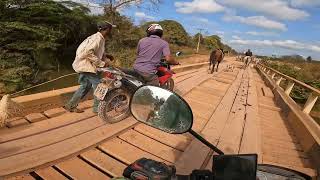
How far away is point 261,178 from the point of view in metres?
2.06

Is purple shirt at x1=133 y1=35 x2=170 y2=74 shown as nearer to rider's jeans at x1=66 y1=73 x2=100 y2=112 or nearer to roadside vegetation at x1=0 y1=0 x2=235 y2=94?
rider's jeans at x1=66 y1=73 x2=100 y2=112

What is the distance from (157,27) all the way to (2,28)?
10.4 m

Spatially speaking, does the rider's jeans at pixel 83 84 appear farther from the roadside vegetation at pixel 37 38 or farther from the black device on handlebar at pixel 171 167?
the roadside vegetation at pixel 37 38

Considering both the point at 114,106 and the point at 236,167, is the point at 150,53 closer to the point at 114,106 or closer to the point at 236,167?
the point at 114,106

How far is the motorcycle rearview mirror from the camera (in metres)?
1.88

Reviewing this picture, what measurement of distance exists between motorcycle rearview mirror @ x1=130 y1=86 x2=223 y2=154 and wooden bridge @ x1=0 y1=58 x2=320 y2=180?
1949 mm

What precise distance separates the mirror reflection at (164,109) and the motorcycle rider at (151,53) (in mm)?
3970

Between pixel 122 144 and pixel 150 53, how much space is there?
6.38ft

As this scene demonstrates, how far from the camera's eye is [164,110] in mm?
1948

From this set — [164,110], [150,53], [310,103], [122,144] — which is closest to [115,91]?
[150,53]

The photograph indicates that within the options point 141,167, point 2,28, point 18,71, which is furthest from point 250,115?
point 2,28

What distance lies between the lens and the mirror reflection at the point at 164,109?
1.88m

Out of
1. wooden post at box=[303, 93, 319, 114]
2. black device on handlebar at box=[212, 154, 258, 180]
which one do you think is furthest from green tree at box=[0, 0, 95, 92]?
black device on handlebar at box=[212, 154, 258, 180]

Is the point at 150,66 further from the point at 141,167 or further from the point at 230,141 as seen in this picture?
the point at 141,167
